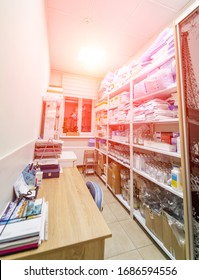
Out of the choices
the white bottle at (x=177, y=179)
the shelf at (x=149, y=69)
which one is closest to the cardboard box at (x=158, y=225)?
the white bottle at (x=177, y=179)

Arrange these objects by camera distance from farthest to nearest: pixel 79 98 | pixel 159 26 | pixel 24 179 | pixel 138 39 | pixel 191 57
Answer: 1. pixel 79 98
2. pixel 138 39
3. pixel 159 26
4. pixel 24 179
5. pixel 191 57

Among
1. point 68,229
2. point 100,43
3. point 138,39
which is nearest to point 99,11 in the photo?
point 100,43

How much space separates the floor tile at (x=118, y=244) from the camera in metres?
1.24

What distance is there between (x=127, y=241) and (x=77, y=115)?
10.0ft

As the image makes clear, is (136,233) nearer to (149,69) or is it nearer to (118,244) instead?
(118,244)

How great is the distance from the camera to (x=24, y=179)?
1030 mm

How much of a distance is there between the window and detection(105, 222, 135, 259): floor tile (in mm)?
2613

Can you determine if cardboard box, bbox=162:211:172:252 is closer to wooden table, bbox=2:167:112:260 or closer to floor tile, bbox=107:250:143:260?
floor tile, bbox=107:250:143:260

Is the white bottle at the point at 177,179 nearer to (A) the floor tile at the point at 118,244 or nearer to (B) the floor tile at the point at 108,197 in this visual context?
(A) the floor tile at the point at 118,244

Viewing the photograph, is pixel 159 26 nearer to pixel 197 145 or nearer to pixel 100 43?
pixel 100 43

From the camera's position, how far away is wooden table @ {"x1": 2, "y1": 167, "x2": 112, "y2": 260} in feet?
1.76

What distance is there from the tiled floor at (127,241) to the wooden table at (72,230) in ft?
2.53
